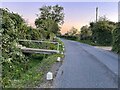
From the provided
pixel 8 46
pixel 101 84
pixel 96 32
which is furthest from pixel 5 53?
pixel 96 32

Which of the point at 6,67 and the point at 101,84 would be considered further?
the point at 6,67

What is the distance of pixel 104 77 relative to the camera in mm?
10758

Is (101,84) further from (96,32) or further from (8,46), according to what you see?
(96,32)

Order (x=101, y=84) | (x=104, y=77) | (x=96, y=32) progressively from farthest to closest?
(x=96, y=32)
(x=104, y=77)
(x=101, y=84)

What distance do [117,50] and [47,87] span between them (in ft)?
52.5

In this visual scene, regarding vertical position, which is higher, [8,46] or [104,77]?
[8,46]

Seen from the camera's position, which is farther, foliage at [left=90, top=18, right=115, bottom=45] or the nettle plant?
foliage at [left=90, top=18, right=115, bottom=45]

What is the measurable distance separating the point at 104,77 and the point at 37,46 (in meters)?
14.2

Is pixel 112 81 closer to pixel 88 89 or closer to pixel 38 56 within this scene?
pixel 88 89

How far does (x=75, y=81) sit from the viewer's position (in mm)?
9680

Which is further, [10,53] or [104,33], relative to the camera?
[104,33]

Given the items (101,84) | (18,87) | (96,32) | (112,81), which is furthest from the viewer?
(96,32)

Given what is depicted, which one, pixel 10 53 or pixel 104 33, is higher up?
pixel 104 33

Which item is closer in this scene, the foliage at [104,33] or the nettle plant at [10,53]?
the nettle plant at [10,53]
